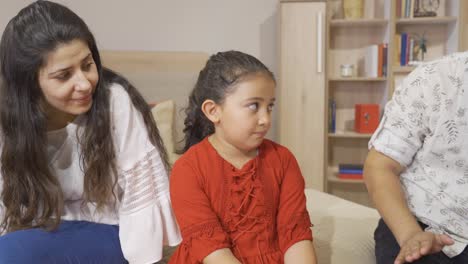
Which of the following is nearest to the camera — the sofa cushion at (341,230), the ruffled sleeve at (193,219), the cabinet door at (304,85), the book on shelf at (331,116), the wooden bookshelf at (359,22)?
the ruffled sleeve at (193,219)

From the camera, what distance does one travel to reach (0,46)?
1042 mm

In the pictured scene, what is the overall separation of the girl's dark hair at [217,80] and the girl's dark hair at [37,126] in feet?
0.45

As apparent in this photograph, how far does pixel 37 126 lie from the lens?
1.07m

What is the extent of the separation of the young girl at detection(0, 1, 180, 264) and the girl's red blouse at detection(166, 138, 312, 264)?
0.52 feet

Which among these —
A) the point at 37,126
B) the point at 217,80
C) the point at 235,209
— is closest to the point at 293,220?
the point at 235,209

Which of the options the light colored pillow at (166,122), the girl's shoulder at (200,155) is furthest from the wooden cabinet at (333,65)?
the girl's shoulder at (200,155)

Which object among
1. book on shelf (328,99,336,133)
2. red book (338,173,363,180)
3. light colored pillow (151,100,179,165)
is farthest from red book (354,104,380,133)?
light colored pillow (151,100,179,165)

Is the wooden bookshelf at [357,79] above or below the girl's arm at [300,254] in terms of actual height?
above

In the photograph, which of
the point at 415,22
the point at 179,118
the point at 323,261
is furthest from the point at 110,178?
the point at 415,22

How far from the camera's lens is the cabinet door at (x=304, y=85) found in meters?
2.72

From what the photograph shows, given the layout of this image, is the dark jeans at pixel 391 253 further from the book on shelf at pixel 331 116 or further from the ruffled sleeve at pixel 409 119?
the book on shelf at pixel 331 116

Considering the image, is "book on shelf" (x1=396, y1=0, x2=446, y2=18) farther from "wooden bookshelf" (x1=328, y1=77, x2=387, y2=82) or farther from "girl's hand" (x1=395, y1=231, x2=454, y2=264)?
"girl's hand" (x1=395, y1=231, x2=454, y2=264)

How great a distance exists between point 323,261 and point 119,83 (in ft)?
2.35

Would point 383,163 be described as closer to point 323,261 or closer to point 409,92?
point 409,92
